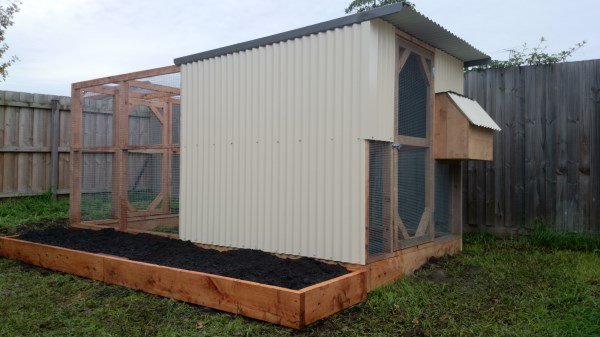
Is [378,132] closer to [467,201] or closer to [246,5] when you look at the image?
[467,201]

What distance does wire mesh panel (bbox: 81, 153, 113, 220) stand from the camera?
23.0 feet

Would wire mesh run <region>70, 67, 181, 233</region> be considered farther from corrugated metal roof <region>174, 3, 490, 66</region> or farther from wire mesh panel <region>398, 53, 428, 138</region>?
wire mesh panel <region>398, 53, 428, 138</region>

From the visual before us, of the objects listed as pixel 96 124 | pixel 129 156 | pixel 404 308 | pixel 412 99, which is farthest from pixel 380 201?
pixel 96 124

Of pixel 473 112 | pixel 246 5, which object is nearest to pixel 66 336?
pixel 473 112

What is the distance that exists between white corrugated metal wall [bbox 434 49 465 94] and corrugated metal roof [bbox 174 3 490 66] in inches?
3.1

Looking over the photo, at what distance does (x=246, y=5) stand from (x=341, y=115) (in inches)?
162

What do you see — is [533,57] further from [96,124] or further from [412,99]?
[96,124]

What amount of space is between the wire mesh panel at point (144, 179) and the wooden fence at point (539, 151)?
4462 millimetres

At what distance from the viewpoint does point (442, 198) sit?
5906 mm

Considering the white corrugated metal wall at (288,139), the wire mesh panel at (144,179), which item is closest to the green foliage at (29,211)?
the wire mesh panel at (144,179)

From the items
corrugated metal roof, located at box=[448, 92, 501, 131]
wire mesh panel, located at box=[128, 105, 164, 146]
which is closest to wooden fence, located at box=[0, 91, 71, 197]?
wire mesh panel, located at box=[128, 105, 164, 146]

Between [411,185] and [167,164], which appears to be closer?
[411,185]

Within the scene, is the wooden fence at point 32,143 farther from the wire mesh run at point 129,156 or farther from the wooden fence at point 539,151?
the wooden fence at point 539,151

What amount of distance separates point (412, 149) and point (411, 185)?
395mm
